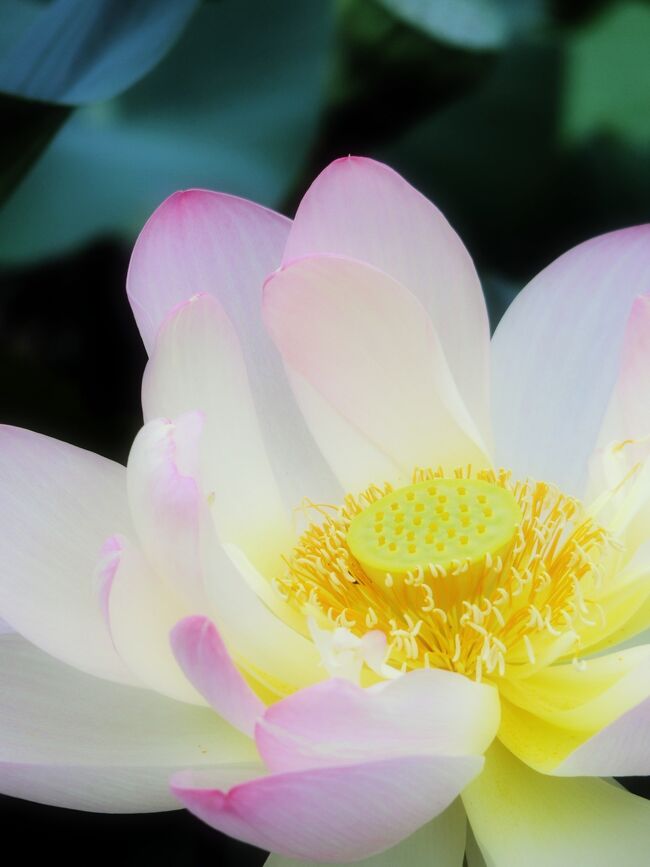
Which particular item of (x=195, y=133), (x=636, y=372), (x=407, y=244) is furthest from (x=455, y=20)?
(x=636, y=372)

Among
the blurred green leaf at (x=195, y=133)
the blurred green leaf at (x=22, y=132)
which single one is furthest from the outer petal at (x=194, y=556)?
the blurred green leaf at (x=195, y=133)

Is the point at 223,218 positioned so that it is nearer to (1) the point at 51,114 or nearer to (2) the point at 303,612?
(1) the point at 51,114

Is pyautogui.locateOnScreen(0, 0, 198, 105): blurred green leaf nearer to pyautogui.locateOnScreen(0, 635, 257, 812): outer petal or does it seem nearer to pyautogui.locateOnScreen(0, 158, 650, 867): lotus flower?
pyautogui.locateOnScreen(0, 158, 650, 867): lotus flower

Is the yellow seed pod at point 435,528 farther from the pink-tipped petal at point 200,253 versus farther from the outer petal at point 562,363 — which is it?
the pink-tipped petal at point 200,253

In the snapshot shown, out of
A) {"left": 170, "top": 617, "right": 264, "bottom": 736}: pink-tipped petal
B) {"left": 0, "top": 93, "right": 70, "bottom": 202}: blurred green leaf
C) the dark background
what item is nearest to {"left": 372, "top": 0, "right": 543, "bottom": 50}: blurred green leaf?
the dark background

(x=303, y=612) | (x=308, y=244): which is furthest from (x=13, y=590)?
(x=308, y=244)

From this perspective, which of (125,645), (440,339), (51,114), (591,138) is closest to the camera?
(125,645)
